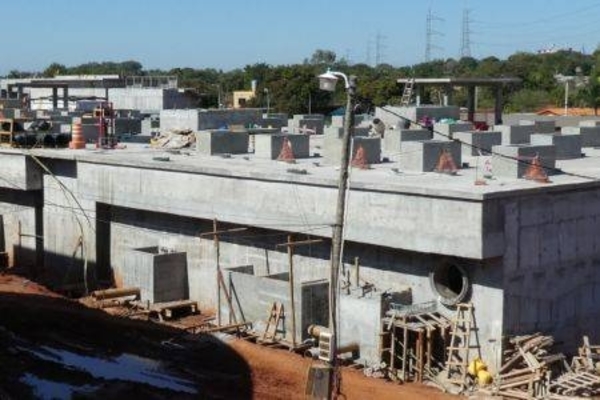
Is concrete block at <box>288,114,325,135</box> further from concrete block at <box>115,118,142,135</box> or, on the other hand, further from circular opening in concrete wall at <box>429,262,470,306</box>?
circular opening in concrete wall at <box>429,262,470,306</box>

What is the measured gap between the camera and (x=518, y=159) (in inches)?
982

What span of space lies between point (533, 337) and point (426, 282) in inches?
108

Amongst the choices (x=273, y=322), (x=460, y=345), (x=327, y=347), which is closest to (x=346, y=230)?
(x=273, y=322)

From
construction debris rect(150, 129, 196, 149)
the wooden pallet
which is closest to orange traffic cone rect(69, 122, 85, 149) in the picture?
construction debris rect(150, 129, 196, 149)

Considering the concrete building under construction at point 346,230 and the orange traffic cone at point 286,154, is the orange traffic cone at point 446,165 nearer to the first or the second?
the concrete building under construction at point 346,230

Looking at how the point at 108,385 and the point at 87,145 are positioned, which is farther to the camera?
the point at 87,145

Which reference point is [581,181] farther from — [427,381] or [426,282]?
[427,381]

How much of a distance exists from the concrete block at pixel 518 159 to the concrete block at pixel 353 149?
165 inches

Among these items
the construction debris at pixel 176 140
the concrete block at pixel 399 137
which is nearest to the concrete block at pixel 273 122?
the construction debris at pixel 176 140

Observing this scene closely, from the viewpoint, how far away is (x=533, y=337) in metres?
21.2

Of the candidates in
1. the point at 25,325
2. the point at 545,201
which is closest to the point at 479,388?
the point at 545,201

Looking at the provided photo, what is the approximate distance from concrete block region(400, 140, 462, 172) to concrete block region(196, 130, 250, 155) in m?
8.09

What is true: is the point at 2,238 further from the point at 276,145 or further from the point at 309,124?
the point at 309,124

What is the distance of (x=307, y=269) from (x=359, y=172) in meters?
3.57
